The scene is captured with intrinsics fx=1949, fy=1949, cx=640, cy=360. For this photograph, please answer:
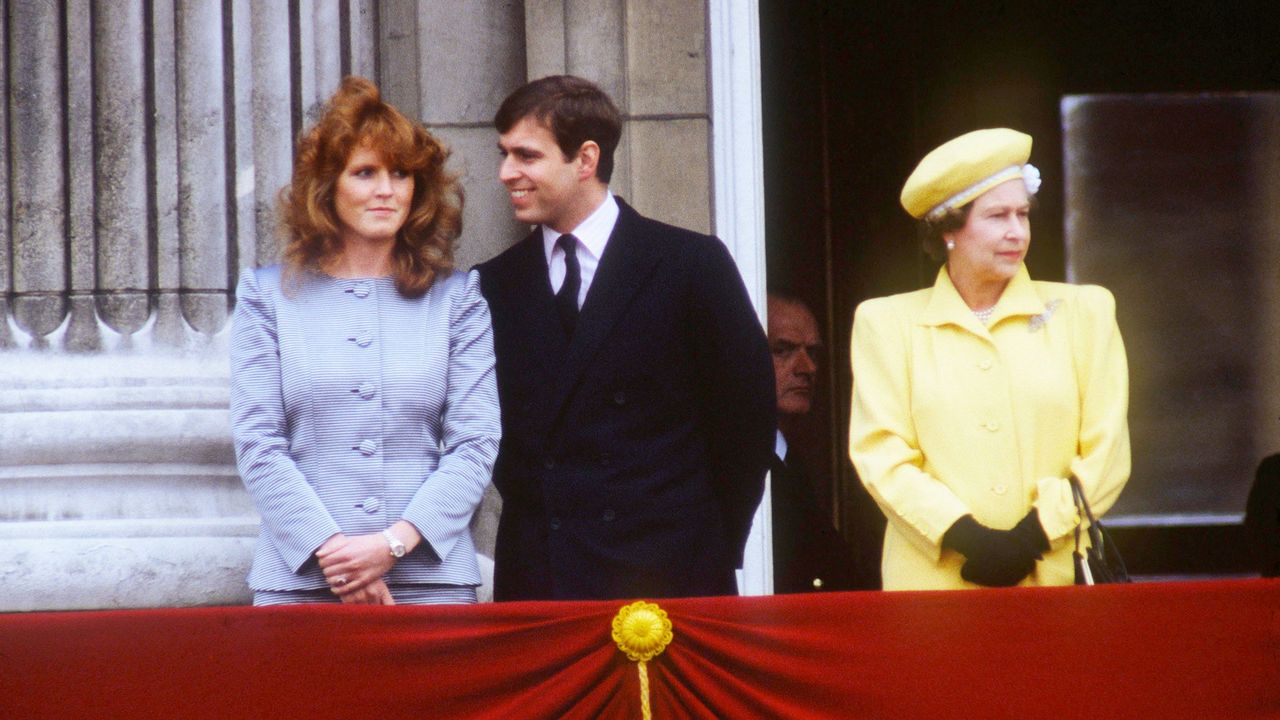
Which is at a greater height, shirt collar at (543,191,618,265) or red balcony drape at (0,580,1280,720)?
shirt collar at (543,191,618,265)

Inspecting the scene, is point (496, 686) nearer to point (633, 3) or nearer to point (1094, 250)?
point (633, 3)

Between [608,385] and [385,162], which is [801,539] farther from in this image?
[385,162]

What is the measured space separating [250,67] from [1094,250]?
223 inches

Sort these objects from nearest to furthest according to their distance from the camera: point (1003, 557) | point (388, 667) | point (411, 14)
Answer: point (388, 667) < point (1003, 557) < point (411, 14)

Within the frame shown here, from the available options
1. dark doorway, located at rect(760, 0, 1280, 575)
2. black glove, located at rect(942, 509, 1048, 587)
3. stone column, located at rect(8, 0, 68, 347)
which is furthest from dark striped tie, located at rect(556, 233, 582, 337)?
dark doorway, located at rect(760, 0, 1280, 575)

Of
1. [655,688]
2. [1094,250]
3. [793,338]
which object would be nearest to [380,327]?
[655,688]

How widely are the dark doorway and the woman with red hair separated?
10.4 feet

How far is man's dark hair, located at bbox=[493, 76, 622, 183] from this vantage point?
481 cm

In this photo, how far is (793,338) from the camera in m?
6.34

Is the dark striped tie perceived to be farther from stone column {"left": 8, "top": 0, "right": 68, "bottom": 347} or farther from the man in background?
stone column {"left": 8, "top": 0, "right": 68, "bottom": 347}

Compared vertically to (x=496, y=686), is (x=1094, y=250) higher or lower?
higher

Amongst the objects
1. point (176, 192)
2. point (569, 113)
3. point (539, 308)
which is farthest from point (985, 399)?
point (176, 192)

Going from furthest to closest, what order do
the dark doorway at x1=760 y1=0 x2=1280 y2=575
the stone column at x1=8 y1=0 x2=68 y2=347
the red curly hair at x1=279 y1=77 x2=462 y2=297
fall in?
1. the dark doorway at x1=760 y1=0 x2=1280 y2=575
2. the stone column at x1=8 y1=0 x2=68 y2=347
3. the red curly hair at x1=279 y1=77 x2=462 y2=297

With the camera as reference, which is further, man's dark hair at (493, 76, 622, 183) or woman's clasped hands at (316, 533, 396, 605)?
man's dark hair at (493, 76, 622, 183)
